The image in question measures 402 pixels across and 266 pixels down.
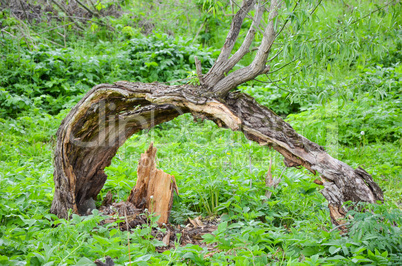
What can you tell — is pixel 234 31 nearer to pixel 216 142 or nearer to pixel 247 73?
pixel 247 73

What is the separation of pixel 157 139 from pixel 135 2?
20.8 feet

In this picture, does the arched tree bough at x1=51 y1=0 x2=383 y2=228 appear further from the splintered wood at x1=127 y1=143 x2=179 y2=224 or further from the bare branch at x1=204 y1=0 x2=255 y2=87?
the splintered wood at x1=127 y1=143 x2=179 y2=224

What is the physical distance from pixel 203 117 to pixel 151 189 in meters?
0.98

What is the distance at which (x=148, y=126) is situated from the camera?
11.3 ft

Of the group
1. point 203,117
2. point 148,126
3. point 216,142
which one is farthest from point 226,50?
point 216,142

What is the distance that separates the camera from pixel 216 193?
3635 mm

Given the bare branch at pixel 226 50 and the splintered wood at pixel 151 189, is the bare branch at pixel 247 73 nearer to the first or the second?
the bare branch at pixel 226 50

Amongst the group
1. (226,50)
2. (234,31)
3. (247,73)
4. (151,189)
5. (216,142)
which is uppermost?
(234,31)

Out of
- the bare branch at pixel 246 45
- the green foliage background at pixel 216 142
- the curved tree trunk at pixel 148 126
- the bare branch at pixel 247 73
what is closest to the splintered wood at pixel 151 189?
the green foliage background at pixel 216 142

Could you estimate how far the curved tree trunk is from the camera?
288 cm

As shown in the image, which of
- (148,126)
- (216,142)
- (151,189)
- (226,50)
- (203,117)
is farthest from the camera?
(216,142)

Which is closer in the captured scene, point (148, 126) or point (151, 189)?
point (148, 126)

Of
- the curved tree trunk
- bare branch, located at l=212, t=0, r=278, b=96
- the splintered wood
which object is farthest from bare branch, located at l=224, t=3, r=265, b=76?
the splintered wood

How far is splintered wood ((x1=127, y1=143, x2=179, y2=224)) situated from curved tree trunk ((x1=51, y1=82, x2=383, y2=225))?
352 millimetres
